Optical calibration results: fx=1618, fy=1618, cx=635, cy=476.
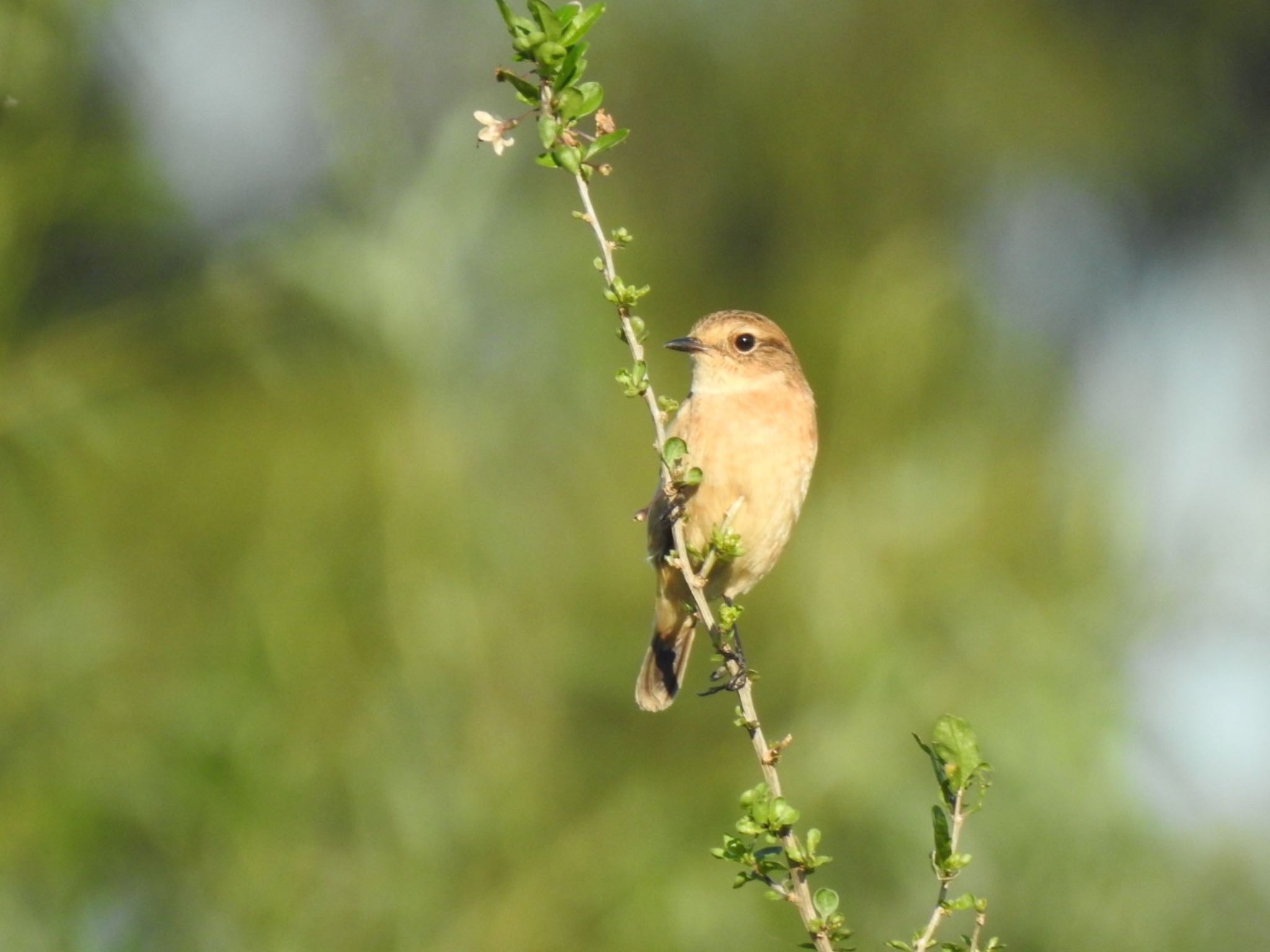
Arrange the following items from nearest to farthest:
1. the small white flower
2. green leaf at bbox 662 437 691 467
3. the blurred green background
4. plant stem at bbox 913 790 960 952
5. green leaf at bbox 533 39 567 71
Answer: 1. plant stem at bbox 913 790 960 952
2. green leaf at bbox 533 39 567 71
3. the small white flower
4. green leaf at bbox 662 437 691 467
5. the blurred green background

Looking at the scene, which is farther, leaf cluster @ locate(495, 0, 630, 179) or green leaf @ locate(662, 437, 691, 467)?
green leaf @ locate(662, 437, 691, 467)

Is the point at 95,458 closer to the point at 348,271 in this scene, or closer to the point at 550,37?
the point at 348,271

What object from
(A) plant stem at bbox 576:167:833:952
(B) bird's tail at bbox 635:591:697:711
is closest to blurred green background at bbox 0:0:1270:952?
(B) bird's tail at bbox 635:591:697:711

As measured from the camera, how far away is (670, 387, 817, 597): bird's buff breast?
6.12m

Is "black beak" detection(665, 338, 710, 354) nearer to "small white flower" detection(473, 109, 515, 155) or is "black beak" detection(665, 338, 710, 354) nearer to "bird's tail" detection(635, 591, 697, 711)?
"bird's tail" detection(635, 591, 697, 711)

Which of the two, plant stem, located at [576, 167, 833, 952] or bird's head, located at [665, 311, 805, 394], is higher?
bird's head, located at [665, 311, 805, 394]

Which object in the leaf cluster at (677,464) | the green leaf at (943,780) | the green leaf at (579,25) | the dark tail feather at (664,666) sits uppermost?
the dark tail feather at (664,666)

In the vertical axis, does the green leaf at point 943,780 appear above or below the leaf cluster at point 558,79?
below

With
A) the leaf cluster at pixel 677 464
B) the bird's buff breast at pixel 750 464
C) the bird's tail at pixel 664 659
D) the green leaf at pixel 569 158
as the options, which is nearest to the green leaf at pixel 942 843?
the leaf cluster at pixel 677 464

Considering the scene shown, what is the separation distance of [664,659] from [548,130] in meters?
3.77

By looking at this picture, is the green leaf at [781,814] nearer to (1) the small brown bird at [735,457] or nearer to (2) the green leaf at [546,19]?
(2) the green leaf at [546,19]

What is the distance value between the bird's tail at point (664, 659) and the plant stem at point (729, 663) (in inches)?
101

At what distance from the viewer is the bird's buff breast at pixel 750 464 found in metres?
6.12

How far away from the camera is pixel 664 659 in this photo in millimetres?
6926
